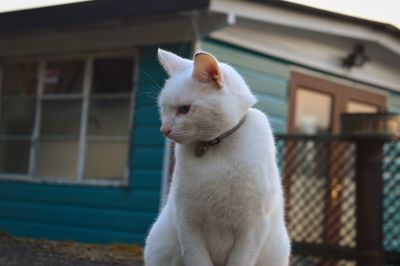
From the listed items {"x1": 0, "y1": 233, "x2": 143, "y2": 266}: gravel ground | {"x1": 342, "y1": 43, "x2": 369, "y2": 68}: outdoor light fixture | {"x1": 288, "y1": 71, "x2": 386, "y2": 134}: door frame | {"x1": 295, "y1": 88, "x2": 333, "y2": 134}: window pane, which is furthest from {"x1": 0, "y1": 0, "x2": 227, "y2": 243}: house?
{"x1": 342, "y1": 43, "x2": 369, "y2": 68}: outdoor light fixture

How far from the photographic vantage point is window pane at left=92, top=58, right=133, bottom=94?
20.3 feet

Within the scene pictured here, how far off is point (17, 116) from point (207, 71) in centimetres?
529

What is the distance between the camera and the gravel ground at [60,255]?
3.81 m

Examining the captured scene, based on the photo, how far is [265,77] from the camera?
6.39 metres

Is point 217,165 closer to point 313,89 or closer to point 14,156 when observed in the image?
point 313,89

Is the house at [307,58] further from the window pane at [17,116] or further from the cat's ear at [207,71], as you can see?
the cat's ear at [207,71]

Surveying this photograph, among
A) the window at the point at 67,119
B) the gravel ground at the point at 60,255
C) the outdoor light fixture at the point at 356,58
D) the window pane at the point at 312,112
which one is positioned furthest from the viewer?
the outdoor light fixture at the point at 356,58

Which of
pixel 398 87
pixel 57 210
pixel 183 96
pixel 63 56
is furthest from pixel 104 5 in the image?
pixel 398 87

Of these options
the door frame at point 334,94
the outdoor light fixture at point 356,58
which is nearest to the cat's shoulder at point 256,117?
the door frame at point 334,94

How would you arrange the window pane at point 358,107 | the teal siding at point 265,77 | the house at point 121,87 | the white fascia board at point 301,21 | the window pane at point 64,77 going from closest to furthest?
the white fascia board at point 301,21 → the house at point 121,87 → the teal siding at point 265,77 → the window pane at point 64,77 → the window pane at point 358,107

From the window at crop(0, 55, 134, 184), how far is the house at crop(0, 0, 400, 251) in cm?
1

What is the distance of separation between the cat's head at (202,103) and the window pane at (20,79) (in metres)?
4.94

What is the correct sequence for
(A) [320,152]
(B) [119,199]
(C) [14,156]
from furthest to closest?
(C) [14,156]
(A) [320,152]
(B) [119,199]

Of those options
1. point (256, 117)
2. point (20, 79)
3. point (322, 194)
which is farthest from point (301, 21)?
point (256, 117)
